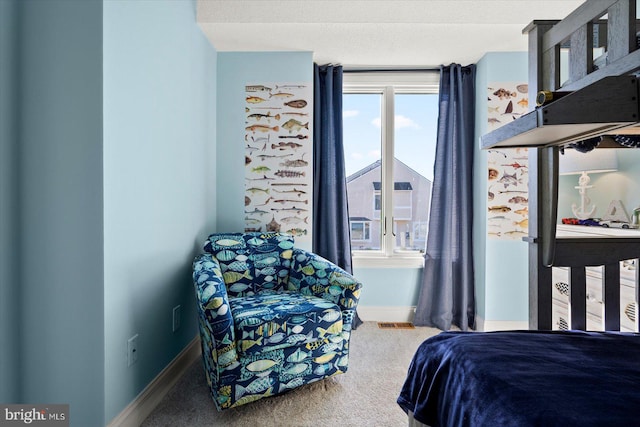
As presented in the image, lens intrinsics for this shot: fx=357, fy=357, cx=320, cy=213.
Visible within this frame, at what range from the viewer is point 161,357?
6.41 ft

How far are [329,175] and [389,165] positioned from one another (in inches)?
23.7

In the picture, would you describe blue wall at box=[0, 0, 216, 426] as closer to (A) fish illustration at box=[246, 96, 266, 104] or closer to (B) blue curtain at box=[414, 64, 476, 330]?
(A) fish illustration at box=[246, 96, 266, 104]

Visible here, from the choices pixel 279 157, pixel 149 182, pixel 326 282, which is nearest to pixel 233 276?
pixel 326 282

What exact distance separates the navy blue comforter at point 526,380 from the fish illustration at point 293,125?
2.14m

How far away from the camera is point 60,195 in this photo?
1.44 metres

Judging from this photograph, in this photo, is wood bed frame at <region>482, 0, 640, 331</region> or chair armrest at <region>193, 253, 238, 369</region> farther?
chair armrest at <region>193, 253, 238, 369</region>

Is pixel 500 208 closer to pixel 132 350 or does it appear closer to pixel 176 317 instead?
pixel 176 317

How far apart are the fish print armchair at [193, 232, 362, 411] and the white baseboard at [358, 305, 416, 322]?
1.03 metres

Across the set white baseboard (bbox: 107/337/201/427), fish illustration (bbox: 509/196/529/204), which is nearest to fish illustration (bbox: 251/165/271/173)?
white baseboard (bbox: 107/337/201/427)

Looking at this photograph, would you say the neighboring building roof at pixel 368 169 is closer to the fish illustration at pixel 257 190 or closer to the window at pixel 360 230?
the window at pixel 360 230

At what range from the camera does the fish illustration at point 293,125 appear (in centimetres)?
293

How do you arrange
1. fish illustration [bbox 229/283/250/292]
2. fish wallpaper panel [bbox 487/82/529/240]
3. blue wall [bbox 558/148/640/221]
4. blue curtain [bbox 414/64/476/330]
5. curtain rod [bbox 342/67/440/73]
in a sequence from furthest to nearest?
curtain rod [bbox 342/67/440/73], blue curtain [bbox 414/64/476/330], fish wallpaper panel [bbox 487/82/529/240], blue wall [bbox 558/148/640/221], fish illustration [bbox 229/283/250/292]

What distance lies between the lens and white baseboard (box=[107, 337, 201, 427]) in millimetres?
1600

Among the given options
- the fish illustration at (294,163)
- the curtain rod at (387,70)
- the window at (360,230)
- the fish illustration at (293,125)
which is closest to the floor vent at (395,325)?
the window at (360,230)
